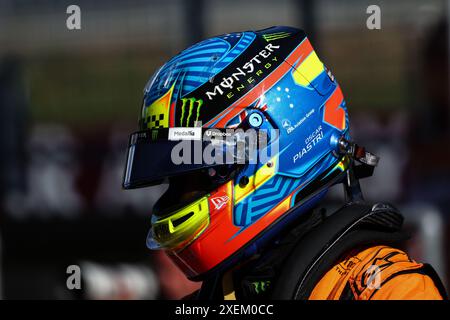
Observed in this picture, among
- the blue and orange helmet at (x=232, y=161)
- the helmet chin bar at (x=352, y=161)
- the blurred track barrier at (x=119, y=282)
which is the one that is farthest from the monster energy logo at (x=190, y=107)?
the blurred track barrier at (x=119, y=282)

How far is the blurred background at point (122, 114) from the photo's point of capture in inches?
218

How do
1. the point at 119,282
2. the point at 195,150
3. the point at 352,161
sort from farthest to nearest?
the point at 119,282
the point at 352,161
the point at 195,150

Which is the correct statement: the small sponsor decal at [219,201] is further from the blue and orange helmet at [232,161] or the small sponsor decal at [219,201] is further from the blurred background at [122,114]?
the blurred background at [122,114]

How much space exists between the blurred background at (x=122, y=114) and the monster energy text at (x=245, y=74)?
309 cm

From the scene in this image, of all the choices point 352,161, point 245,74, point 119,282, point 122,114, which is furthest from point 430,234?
point 245,74

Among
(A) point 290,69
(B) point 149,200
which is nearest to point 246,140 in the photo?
(A) point 290,69

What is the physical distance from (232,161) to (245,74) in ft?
0.83

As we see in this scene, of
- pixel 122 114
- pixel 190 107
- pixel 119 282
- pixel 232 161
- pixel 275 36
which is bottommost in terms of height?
pixel 119 282

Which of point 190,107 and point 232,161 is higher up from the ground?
point 190,107

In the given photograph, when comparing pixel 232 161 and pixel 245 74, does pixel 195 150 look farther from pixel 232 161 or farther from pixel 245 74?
pixel 245 74

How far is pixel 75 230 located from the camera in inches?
232

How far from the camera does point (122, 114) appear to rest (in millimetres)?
6234

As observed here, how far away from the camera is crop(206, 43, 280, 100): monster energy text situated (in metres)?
2.17

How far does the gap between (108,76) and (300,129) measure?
4.51 meters
